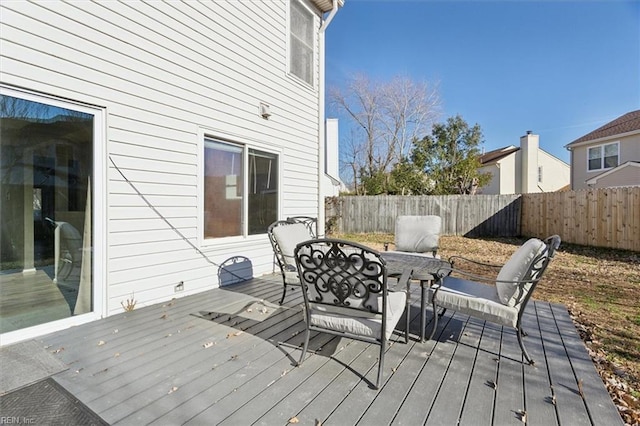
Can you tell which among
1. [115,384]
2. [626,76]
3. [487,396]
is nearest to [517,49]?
[626,76]

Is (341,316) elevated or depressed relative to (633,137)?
depressed

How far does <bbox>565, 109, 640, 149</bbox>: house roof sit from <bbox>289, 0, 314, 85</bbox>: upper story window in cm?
1521

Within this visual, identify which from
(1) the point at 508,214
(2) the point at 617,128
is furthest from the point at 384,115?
(2) the point at 617,128

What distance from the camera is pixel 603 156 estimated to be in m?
Result: 14.6

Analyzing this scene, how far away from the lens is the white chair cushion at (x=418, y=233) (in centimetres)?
488

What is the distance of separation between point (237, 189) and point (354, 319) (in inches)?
126

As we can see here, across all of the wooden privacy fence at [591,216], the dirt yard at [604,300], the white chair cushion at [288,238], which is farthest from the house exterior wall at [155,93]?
the wooden privacy fence at [591,216]

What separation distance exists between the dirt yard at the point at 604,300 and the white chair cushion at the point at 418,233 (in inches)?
65.5

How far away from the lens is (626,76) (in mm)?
10891

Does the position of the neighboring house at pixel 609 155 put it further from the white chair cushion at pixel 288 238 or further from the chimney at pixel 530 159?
the white chair cushion at pixel 288 238

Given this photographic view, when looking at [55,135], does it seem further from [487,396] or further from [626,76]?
[626,76]

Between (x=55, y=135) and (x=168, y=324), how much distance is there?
2126 millimetres

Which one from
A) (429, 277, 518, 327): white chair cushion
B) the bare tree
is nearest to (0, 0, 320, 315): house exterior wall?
(429, 277, 518, 327): white chair cushion

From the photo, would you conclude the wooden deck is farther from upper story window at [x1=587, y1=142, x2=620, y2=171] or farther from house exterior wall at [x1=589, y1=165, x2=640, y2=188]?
upper story window at [x1=587, y1=142, x2=620, y2=171]
